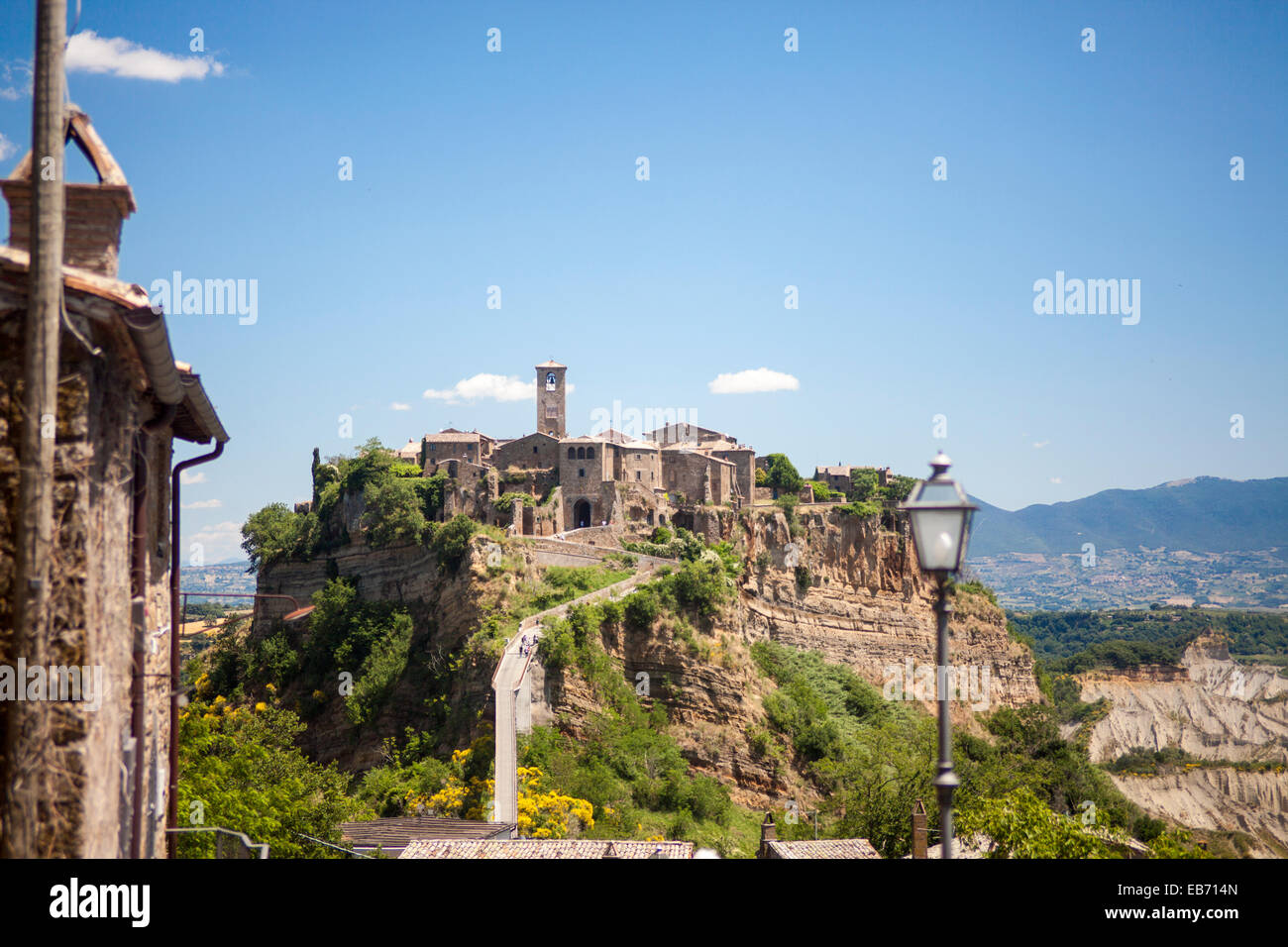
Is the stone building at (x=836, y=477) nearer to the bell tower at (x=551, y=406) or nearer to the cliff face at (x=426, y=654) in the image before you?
the bell tower at (x=551, y=406)

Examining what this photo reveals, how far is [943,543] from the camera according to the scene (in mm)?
7238

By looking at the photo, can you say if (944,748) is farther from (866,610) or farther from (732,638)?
(866,610)

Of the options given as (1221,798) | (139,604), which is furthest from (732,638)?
(1221,798)

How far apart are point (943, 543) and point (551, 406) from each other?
6001 cm

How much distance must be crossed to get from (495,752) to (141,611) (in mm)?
27506

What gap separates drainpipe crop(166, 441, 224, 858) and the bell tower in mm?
55115

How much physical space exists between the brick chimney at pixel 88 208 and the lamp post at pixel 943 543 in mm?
6039

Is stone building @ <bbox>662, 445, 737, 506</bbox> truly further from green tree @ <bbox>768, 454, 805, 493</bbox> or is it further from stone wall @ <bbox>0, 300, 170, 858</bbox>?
stone wall @ <bbox>0, 300, 170, 858</bbox>

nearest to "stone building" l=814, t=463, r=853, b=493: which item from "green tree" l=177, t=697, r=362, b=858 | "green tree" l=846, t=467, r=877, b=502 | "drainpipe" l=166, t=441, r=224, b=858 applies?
"green tree" l=846, t=467, r=877, b=502

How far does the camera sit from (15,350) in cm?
651

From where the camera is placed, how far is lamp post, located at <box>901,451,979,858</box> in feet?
23.6

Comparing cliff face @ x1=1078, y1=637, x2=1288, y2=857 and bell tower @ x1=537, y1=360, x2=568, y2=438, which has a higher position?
bell tower @ x1=537, y1=360, x2=568, y2=438
